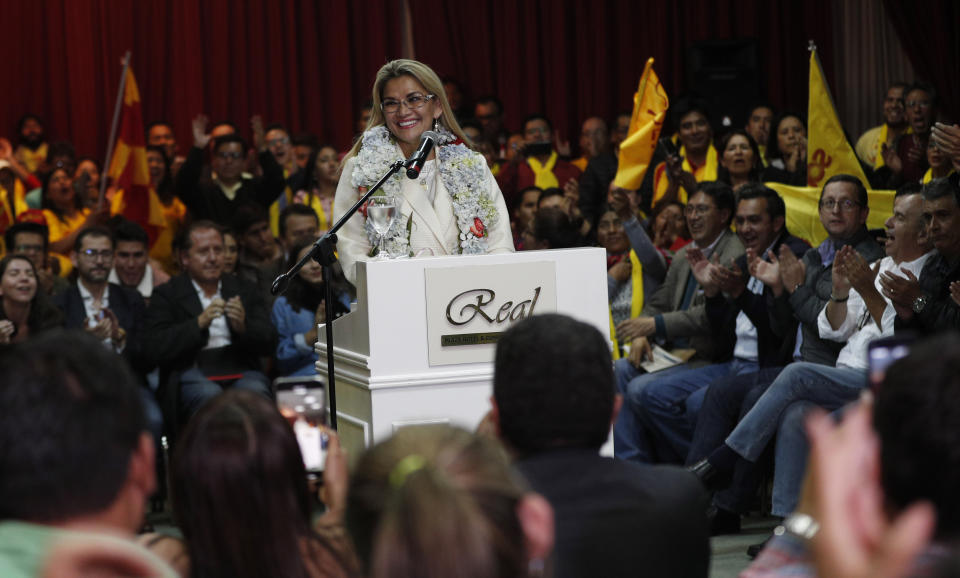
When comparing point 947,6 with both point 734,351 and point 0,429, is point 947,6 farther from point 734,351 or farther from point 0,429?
point 0,429

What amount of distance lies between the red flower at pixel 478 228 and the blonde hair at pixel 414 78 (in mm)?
309

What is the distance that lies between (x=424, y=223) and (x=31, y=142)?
6.80m

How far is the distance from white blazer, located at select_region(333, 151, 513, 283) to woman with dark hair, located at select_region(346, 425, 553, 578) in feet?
9.43

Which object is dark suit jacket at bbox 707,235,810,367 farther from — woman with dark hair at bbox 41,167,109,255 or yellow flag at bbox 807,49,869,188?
woman with dark hair at bbox 41,167,109,255

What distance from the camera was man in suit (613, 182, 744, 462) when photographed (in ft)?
17.7

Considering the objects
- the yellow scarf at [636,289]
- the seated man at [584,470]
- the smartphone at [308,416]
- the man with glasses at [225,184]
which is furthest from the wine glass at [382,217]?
the man with glasses at [225,184]

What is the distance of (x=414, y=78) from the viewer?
4266 mm

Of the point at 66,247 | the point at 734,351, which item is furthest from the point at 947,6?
the point at 66,247

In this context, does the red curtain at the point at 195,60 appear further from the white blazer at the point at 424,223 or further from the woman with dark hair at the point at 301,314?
the white blazer at the point at 424,223

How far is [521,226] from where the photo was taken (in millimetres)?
7293

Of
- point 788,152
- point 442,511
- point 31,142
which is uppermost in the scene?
point 31,142

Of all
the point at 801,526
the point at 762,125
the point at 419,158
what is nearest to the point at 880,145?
the point at 762,125

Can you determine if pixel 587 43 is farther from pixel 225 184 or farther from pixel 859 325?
pixel 859 325

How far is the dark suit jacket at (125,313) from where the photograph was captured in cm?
570
